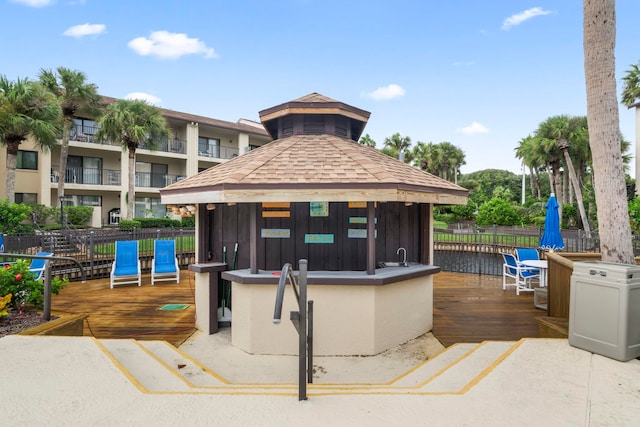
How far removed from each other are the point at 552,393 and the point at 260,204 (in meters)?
4.64

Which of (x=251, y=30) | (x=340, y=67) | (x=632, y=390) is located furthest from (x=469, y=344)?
(x=340, y=67)

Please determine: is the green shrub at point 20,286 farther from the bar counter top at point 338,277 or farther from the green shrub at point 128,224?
the green shrub at point 128,224

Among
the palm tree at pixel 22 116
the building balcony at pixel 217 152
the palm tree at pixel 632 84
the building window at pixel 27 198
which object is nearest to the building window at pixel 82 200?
the building window at pixel 27 198

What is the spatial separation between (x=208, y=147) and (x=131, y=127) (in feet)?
28.4

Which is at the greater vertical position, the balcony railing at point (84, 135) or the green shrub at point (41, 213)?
the balcony railing at point (84, 135)

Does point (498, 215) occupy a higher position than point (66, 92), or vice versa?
point (66, 92)

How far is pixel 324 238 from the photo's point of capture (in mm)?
5996

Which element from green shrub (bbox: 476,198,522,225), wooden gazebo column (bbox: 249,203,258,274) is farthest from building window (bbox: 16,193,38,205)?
green shrub (bbox: 476,198,522,225)

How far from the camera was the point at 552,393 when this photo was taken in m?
2.96

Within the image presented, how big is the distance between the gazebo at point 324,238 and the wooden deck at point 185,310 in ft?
2.21

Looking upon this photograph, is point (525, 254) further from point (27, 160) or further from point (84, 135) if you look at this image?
point (27, 160)

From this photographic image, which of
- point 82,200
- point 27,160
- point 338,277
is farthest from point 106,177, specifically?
point 338,277

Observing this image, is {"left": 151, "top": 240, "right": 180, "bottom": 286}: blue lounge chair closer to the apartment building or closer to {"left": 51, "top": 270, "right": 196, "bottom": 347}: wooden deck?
{"left": 51, "top": 270, "right": 196, "bottom": 347}: wooden deck

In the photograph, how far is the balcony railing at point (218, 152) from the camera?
30.4 m
